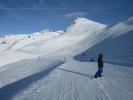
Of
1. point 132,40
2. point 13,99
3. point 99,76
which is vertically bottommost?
point 13,99

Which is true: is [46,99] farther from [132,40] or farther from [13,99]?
[132,40]

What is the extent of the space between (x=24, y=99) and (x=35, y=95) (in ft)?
2.49

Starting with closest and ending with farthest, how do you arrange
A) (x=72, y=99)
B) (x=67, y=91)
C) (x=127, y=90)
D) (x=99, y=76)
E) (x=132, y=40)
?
(x=72, y=99) < (x=127, y=90) < (x=67, y=91) < (x=99, y=76) < (x=132, y=40)

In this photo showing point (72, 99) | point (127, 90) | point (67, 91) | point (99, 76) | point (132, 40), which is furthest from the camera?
point (132, 40)

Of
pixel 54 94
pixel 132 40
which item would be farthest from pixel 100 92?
pixel 132 40

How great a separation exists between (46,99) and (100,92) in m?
3.24

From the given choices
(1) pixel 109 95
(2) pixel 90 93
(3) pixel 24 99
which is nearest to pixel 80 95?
(2) pixel 90 93

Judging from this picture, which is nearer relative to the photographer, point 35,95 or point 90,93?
point 90,93

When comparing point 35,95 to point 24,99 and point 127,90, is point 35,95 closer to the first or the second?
point 24,99

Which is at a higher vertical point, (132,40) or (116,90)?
(132,40)

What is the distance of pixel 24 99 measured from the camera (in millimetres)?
13570

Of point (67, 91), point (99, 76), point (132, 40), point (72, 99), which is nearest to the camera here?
point (72, 99)

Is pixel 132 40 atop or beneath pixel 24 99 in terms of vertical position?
atop

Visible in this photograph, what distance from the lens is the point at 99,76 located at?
18.1 m
